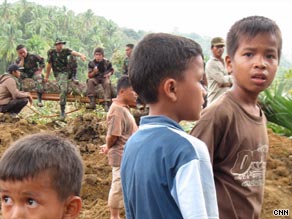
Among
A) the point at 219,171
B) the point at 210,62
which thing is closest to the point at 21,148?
the point at 219,171

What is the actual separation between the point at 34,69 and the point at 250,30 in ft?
30.0

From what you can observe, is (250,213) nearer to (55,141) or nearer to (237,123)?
(237,123)

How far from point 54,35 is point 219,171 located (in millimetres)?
28656

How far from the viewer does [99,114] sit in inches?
402

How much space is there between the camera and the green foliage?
22.9 feet

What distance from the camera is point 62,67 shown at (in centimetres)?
1051

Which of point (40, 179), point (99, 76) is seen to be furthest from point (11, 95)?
point (40, 179)

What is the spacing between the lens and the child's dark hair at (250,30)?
83.4 inches

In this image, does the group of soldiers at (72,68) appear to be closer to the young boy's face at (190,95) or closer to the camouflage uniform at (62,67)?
the camouflage uniform at (62,67)

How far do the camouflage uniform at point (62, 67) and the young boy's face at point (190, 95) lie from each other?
29.0 feet

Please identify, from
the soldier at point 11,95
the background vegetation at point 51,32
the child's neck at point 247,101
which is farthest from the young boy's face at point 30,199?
the background vegetation at point 51,32

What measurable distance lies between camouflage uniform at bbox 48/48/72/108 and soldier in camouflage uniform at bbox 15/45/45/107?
362mm

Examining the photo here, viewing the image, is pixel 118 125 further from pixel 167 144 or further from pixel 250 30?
pixel 167 144

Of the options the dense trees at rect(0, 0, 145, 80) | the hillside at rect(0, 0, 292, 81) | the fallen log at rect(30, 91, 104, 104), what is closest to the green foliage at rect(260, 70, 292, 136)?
the fallen log at rect(30, 91, 104, 104)
